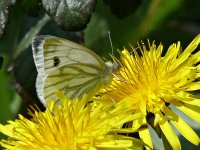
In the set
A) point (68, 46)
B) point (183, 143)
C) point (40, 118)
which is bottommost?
point (183, 143)

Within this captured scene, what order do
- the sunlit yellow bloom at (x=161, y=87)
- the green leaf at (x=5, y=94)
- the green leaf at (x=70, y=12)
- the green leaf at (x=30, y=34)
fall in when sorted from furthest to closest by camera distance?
1. the green leaf at (x=5, y=94)
2. the green leaf at (x=30, y=34)
3. the green leaf at (x=70, y=12)
4. the sunlit yellow bloom at (x=161, y=87)

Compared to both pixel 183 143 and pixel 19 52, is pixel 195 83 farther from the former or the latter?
pixel 19 52

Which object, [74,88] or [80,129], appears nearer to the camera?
[80,129]

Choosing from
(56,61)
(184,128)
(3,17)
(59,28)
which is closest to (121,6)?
(59,28)

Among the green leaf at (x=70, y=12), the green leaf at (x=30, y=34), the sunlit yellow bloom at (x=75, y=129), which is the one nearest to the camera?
the sunlit yellow bloom at (x=75, y=129)

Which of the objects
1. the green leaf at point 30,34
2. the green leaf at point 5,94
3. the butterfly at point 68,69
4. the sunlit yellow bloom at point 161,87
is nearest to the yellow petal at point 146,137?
the sunlit yellow bloom at point 161,87

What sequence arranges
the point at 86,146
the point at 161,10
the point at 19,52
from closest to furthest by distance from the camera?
the point at 86,146 < the point at 19,52 < the point at 161,10

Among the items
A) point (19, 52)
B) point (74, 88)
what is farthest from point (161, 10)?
point (74, 88)

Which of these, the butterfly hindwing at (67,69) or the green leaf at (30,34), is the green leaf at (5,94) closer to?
the green leaf at (30,34)
